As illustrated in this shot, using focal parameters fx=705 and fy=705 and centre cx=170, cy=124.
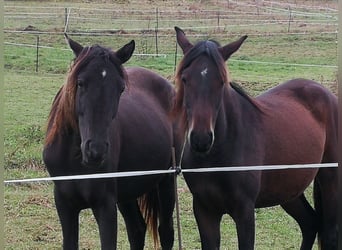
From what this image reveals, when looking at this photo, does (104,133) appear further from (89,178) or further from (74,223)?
(74,223)

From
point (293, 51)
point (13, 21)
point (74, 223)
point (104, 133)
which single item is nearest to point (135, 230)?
point (74, 223)

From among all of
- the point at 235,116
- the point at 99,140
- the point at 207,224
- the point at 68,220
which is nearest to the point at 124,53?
the point at 99,140

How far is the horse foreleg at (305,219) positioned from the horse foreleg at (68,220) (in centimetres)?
211

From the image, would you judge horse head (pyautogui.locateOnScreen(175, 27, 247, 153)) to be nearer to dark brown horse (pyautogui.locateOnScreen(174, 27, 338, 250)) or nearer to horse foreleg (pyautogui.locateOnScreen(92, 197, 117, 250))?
dark brown horse (pyautogui.locateOnScreen(174, 27, 338, 250))

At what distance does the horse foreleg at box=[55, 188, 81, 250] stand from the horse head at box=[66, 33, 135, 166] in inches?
17.6

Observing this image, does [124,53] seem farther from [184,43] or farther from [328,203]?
[328,203]

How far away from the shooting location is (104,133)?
4.18m

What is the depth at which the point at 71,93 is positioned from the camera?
4.35 meters

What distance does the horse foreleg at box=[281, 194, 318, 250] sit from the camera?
5906 mm

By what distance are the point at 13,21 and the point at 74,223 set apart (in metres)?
19.2

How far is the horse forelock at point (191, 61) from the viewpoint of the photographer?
4352mm

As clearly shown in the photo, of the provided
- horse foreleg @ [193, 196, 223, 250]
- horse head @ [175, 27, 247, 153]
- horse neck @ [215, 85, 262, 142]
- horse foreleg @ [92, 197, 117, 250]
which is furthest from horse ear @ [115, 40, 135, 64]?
horse foreleg @ [193, 196, 223, 250]

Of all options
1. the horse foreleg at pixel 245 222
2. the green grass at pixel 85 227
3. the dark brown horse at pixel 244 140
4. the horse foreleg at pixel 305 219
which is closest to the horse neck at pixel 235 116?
the dark brown horse at pixel 244 140

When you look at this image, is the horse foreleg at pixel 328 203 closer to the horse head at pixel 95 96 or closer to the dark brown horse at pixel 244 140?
the dark brown horse at pixel 244 140
